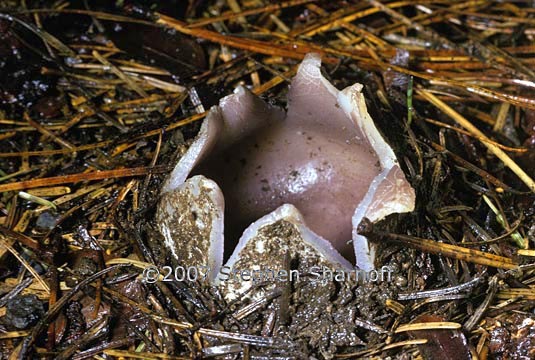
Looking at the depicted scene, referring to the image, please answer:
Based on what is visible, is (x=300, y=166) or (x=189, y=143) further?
(x=300, y=166)

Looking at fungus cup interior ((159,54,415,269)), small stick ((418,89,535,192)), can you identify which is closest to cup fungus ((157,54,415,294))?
fungus cup interior ((159,54,415,269))

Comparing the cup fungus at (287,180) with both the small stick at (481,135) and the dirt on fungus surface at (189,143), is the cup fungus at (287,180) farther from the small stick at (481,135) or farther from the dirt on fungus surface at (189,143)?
the small stick at (481,135)

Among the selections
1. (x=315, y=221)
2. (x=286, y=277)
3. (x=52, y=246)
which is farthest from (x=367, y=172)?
(x=52, y=246)

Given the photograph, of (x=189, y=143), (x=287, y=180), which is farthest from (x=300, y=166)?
(x=189, y=143)

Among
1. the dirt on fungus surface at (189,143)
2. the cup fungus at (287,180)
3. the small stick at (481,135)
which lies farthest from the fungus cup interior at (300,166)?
the small stick at (481,135)

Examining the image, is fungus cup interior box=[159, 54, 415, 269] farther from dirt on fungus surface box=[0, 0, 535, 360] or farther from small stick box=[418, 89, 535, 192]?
small stick box=[418, 89, 535, 192]

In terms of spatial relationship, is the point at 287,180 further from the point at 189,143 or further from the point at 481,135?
the point at 481,135
